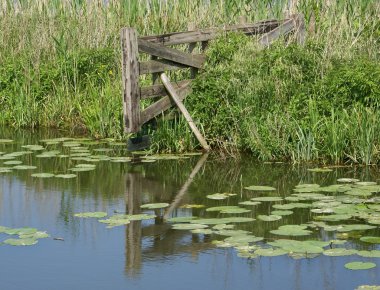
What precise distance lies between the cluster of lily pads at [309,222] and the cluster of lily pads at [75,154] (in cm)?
218

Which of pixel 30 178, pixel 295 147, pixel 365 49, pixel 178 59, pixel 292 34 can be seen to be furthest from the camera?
pixel 292 34

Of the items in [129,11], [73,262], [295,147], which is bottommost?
[73,262]

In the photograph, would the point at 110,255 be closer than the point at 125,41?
Yes

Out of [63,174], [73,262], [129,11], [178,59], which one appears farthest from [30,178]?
[129,11]

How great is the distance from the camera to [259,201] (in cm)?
956

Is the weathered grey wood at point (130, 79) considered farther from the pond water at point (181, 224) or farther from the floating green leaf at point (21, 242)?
the floating green leaf at point (21, 242)

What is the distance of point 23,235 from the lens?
27.7 ft

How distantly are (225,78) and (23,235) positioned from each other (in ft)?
16.0

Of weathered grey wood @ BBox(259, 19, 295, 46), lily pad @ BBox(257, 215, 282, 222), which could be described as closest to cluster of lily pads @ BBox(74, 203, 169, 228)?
→ lily pad @ BBox(257, 215, 282, 222)

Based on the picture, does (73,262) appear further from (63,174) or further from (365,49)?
(365,49)

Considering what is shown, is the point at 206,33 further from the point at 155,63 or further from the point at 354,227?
the point at 354,227

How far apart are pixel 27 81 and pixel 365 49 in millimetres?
5317

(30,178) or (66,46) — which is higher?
(66,46)

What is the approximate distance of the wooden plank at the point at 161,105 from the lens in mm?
12383
